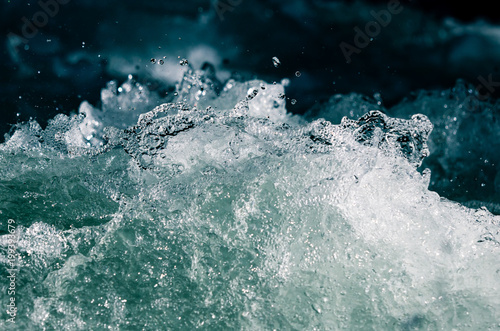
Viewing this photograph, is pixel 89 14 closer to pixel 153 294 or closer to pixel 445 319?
pixel 153 294

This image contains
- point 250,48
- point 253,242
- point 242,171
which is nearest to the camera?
point 253,242

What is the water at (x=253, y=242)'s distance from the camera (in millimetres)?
1223

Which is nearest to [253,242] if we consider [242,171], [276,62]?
[242,171]

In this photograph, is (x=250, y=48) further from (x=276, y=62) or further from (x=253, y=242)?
(x=253, y=242)

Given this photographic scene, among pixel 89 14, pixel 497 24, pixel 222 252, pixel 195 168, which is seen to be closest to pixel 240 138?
pixel 195 168

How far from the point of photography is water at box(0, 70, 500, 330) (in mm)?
1223

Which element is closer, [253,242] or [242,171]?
[253,242]

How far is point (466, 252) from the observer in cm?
131

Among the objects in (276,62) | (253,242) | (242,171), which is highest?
(276,62)

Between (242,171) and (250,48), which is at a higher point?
(250,48)

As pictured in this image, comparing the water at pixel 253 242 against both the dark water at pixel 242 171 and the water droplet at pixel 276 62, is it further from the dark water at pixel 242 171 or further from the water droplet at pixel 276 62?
the water droplet at pixel 276 62

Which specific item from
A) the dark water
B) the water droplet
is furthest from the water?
the water droplet

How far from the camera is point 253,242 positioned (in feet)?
4.29

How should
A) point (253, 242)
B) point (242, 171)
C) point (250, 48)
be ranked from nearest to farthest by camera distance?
point (253, 242) < point (242, 171) < point (250, 48)
